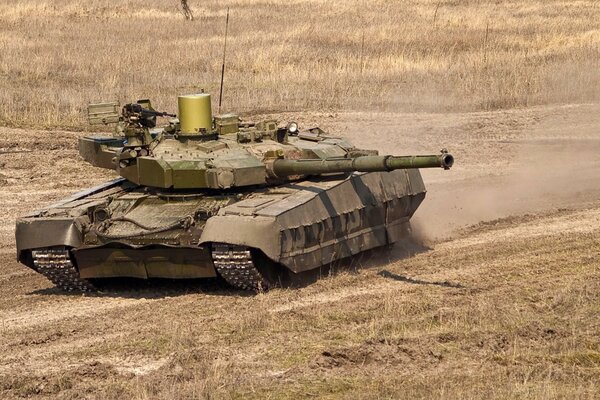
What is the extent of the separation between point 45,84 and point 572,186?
47.7ft

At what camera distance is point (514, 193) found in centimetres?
2120

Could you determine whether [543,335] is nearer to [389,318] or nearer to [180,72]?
[389,318]

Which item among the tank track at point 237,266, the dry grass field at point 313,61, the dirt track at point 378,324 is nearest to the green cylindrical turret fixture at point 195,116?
the dirt track at point 378,324

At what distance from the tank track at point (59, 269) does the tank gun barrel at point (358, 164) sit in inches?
102

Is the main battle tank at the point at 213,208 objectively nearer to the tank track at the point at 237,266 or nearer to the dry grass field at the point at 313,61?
the tank track at the point at 237,266

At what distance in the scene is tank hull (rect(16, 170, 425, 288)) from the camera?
13.7 m

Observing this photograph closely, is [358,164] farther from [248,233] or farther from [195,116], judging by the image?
[195,116]

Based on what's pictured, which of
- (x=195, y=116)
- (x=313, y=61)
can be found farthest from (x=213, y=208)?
(x=313, y=61)

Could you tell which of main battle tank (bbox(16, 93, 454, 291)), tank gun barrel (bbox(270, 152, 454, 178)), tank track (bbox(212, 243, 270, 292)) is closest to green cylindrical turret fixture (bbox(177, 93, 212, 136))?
main battle tank (bbox(16, 93, 454, 291))

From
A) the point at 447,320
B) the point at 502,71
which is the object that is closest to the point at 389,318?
the point at 447,320

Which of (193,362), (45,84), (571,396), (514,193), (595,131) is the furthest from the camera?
(45,84)

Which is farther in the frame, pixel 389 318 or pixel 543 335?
pixel 389 318

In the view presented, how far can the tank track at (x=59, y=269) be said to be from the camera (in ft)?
48.1

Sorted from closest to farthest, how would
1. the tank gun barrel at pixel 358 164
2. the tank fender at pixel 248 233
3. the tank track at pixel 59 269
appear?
Result: 1. the tank gun barrel at pixel 358 164
2. the tank fender at pixel 248 233
3. the tank track at pixel 59 269
